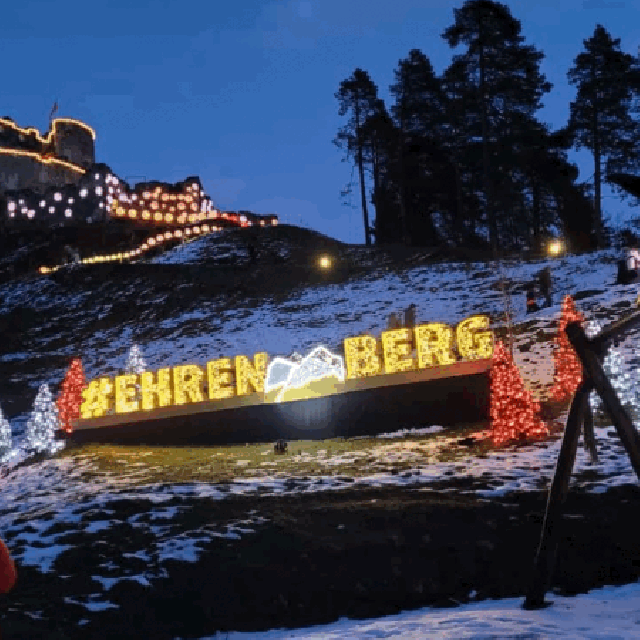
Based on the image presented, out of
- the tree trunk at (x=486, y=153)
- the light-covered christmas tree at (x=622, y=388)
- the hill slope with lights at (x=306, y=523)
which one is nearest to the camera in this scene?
the hill slope with lights at (x=306, y=523)

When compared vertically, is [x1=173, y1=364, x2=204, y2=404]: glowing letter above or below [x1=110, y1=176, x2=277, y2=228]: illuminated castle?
below

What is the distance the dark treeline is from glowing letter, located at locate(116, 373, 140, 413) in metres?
22.7

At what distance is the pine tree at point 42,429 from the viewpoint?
2364 centimetres

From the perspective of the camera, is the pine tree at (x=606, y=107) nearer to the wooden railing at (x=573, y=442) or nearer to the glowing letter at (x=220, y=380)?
the glowing letter at (x=220, y=380)

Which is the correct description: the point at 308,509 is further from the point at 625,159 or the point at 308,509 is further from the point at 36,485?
the point at 625,159

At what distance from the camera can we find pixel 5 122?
84.6 metres

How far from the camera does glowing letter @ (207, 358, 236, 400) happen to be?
909 inches

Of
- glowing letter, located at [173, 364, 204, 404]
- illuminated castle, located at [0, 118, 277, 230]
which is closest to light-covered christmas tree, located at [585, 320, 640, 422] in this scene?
glowing letter, located at [173, 364, 204, 404]

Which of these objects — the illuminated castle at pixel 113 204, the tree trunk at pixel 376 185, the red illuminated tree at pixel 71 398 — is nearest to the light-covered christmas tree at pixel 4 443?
the red illuminated tree at pixel 71 398

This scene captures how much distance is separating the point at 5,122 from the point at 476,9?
5520 cm

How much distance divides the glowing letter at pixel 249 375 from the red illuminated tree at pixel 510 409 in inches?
287

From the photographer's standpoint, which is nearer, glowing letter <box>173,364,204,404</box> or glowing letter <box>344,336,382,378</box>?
glowing letter <box>344,336,382,378</box>

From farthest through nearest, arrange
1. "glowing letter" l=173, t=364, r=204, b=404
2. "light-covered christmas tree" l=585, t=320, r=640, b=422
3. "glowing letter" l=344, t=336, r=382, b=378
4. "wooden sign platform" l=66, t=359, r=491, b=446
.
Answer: "glowing letter" l=173, t=364, r=204, b=404, "glowing letter" l=344, t=336, r=382, b=378, "wooden sign platform" l=66, t=359, r=491, b=446, "light-covered christmas tree" l=585, t=320, r=640, b=422

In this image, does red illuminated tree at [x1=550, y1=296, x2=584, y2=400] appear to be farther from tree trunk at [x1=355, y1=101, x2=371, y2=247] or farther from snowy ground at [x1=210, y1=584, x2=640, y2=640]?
tree trunk at [x1=355, y1=101, x2=371, y2=247]
